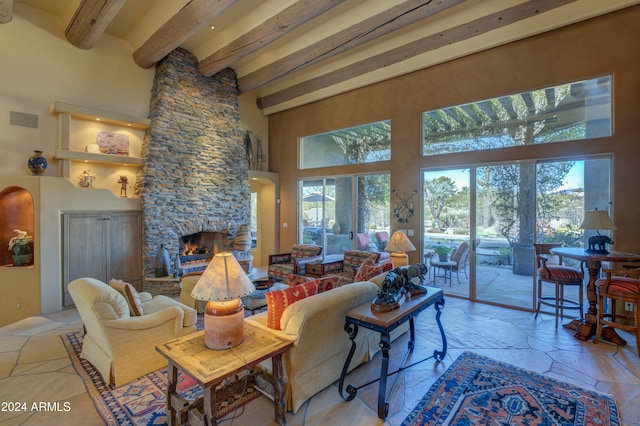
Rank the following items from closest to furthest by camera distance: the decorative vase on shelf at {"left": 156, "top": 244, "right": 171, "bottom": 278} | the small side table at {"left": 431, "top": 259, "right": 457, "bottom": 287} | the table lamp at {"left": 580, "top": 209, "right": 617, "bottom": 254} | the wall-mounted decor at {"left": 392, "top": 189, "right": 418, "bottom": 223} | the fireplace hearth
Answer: the table lamp at {"left": 580, "top": 209, "right": 617, "bottom": 254} → the small side table at {"left": 431, "top": 259, "right": 457, "bottom": 287} → the decorative vase on shelf at {"left": 156, "top": 244, "right": 171, "bottom": 278} → the wall-mounted decor at {"left": 392, "top": 189, "right": 418, "bottom": 223} → the fireplace hearth

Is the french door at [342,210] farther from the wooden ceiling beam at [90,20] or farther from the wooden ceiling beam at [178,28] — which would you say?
the wooden ceiling beam at [90,20]

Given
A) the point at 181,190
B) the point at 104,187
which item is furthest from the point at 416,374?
the point at 104,187

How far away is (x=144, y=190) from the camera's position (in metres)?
5.72

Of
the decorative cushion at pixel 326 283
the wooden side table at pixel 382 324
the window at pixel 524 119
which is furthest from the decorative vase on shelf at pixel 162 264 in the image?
the window at pixel 524 119

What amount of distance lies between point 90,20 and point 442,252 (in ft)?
23.8

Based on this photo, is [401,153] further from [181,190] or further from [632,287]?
[181,190]

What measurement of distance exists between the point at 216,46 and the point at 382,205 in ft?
16.1

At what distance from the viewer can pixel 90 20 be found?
450cm

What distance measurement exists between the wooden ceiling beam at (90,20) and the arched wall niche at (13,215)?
2821mm

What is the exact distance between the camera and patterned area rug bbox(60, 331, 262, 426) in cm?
225

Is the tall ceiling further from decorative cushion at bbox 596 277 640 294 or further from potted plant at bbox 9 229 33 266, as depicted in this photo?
decorative cushion at bbox 596 277 640 294

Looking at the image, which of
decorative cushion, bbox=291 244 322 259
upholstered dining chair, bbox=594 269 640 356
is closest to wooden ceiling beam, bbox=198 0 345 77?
decorative cushion, bbox=291 244 322 259

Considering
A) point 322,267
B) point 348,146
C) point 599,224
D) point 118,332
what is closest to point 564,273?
point 599,224

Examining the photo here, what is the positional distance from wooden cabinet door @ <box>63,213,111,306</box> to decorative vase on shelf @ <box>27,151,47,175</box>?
0.85 meters
